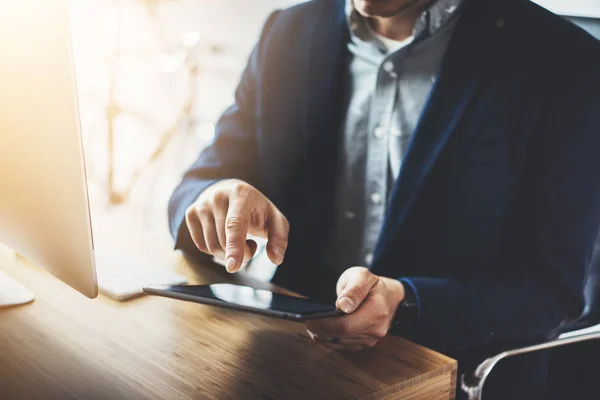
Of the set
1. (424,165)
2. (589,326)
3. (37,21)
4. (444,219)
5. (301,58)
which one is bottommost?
(589,326)

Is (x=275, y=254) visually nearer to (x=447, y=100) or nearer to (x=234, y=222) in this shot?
(x=234, y=222)

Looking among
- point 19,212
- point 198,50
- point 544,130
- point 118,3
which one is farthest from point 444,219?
point 118,3

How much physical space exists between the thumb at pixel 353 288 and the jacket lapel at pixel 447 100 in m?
0.32

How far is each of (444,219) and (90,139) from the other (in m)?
2.30

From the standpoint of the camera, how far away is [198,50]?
2650 millimetres

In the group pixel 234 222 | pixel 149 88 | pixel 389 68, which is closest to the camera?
pixel 234 222

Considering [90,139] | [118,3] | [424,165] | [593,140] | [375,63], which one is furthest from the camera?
[90,139]

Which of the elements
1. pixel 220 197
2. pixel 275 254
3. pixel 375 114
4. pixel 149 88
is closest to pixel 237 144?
pixel 375 114

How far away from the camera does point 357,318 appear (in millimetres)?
839

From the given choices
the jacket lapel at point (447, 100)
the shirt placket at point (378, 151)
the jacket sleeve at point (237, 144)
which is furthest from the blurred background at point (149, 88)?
the jacket lapel at point (447, 100)

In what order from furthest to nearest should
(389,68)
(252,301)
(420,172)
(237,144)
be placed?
(237,144)
(389,68)
(420,172)
(252,301)

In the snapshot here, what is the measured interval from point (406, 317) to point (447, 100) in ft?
1.43

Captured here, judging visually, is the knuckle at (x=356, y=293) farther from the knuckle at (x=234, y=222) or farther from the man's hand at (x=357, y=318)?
the knuckle at (x=234, y=222)

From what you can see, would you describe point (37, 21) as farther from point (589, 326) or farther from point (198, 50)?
point (198, 50)
